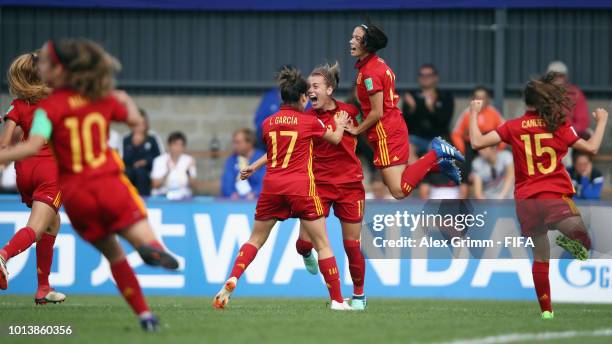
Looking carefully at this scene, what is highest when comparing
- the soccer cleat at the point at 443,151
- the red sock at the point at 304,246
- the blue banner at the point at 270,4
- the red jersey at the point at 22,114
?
the blue banner at the point at 270,4

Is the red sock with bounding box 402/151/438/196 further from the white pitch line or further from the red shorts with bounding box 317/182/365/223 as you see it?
the white pitch line

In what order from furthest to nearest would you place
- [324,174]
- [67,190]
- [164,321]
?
[324,174], [164,321], [67,190]

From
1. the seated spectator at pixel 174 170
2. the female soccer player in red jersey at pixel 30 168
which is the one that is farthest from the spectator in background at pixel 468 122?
the female soccer player in red jersey at pixel 30 168

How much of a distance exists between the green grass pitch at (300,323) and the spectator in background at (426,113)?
4.70 m

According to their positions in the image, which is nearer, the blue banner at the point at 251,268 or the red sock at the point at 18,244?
the red sock at the point at 18,244

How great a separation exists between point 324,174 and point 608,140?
763 cm

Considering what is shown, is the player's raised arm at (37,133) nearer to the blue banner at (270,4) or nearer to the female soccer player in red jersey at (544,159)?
the female soccer player in red jersey at (544,159)

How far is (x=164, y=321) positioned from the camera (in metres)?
8.88

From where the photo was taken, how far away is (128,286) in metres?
7.81

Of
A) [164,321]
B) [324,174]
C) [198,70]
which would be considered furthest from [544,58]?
[164,321]

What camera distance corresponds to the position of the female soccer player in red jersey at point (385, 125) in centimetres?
1071

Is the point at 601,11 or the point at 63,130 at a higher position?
the point at 601,11

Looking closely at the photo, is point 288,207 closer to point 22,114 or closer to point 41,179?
point 41,179

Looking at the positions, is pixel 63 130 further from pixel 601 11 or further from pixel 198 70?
pixel 601 11
